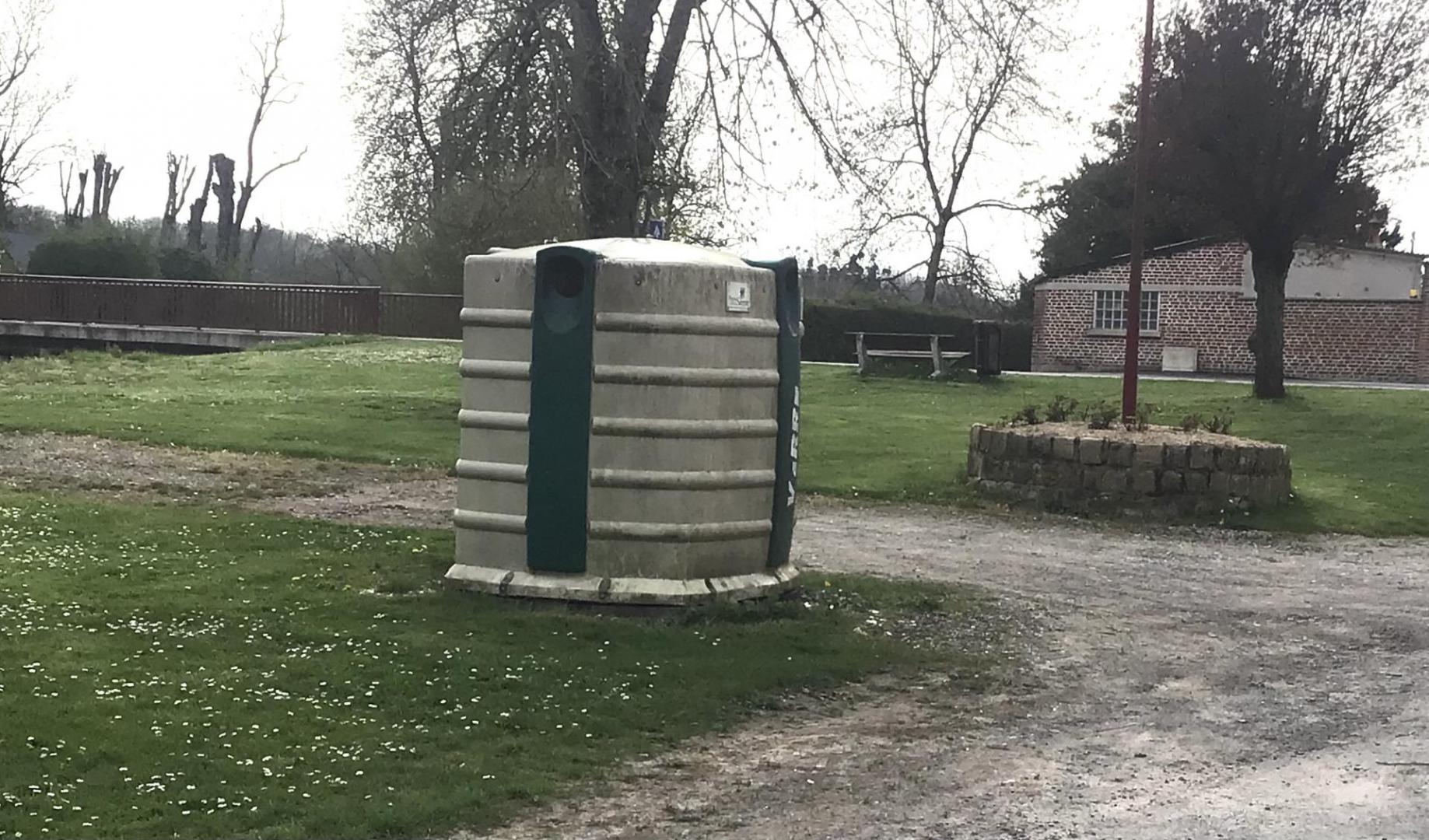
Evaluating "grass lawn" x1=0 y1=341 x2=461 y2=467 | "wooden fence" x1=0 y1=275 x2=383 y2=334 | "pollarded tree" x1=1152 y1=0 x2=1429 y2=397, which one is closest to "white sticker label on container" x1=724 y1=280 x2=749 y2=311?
"grass lawn" x1=0 y1=341 x2=461 y2=467

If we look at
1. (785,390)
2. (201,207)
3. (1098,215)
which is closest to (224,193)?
(201,207)

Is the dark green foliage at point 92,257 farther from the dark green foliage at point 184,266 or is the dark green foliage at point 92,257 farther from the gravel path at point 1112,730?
the gravel path at point 1112,730

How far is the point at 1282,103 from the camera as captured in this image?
24.1 metres

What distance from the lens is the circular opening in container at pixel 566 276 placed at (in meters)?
7.78

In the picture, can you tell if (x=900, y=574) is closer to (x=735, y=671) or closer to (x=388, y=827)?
(x=735, y=671)

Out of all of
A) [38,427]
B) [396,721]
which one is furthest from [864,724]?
[38,427]

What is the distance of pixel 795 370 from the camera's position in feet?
27.5

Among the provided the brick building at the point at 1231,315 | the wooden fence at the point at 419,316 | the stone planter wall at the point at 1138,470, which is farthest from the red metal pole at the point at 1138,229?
the wooden fence at the point at 419,316

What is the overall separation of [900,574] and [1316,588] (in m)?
2.74

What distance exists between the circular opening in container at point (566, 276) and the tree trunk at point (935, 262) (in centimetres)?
4193

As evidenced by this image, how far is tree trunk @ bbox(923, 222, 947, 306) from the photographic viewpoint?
49.5 metres

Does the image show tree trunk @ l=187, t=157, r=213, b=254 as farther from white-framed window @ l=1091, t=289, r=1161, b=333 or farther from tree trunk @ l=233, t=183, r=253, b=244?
white-framed window @ l=1091, t=289, r=1161, b=333

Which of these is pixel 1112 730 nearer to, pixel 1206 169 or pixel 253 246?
pixel 1206 169

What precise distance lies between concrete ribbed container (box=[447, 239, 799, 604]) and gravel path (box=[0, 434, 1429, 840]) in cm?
152
